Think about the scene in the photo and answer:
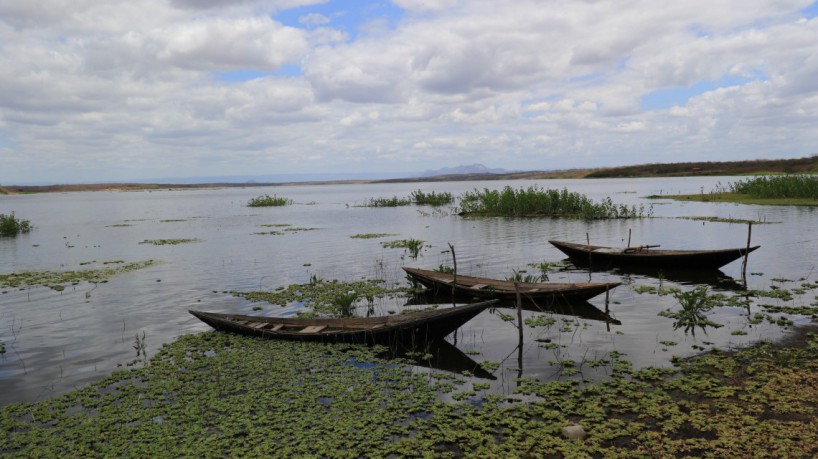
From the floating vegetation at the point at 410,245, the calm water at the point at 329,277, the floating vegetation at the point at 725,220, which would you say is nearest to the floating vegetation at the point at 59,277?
the calm water at the point at 329,277

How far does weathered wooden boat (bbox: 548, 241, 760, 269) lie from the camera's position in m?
22.5

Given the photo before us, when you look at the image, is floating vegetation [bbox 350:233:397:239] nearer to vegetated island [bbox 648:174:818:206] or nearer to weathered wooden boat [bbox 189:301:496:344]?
weathered wooden boat [bbox 189:301:496:344]

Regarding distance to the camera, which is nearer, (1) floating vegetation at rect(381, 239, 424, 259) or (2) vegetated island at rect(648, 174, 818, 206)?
(1) floating vegetation at rect(381, 239, 424, 259)

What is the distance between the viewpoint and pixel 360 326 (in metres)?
15.0

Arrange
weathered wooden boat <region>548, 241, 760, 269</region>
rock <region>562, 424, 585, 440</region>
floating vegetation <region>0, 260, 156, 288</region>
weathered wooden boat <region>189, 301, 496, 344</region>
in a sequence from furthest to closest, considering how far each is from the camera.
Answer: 1. floating vegetation <region>0, 260, 156, 288</region>
2. weathered wooden boat <region>548, 241, 760, 269</region>
3. weathered wooden boat <region>189, 301, 496, 344</region>
4. rock <region>562, 424, 585, 440</region>

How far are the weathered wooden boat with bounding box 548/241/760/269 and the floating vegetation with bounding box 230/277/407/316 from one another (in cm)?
1010

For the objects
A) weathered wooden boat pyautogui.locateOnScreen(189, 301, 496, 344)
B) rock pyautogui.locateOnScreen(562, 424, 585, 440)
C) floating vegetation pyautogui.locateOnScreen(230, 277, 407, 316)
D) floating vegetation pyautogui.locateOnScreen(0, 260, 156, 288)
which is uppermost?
weathered wooden boat pyautogui.locateOnScreen(189, 301, 496, 344)

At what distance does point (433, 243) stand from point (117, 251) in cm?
2213

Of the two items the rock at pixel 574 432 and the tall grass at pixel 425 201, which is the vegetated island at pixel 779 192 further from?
the rock at pixel 574 432

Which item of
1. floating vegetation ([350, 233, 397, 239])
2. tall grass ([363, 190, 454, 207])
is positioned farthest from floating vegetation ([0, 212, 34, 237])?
tall grass ([363, 190, 454, 207])

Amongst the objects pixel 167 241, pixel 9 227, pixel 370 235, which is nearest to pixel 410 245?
pixel 370 235

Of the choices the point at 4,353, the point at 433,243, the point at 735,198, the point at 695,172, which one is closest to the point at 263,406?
the point at 4,353

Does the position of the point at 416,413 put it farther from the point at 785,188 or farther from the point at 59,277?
the point at 785,188

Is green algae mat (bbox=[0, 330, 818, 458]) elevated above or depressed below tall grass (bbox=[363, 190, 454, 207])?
below
